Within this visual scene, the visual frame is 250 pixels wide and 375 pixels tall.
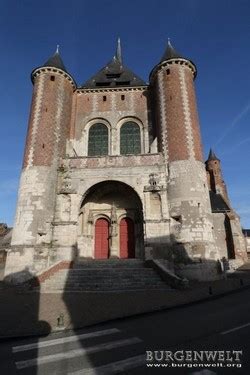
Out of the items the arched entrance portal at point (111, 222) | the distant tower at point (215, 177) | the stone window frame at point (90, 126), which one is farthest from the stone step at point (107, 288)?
the distant tower at point (215, 177)

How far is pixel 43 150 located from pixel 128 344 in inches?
526

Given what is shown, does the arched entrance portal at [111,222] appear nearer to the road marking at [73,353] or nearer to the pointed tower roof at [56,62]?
the pointed tower roof at [56,62]

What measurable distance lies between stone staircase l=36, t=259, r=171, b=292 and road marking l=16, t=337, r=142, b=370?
638cm

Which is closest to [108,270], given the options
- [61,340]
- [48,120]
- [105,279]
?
[105,279]

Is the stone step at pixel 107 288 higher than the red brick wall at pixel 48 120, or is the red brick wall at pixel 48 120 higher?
the red brick wall at pixel 48 120

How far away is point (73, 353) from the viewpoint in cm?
466

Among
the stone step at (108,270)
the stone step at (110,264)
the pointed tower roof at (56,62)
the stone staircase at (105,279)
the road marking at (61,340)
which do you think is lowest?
the road marking at (61,340)

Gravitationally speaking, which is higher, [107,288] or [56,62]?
[56,62]

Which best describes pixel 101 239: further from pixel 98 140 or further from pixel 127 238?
pixel 98 140

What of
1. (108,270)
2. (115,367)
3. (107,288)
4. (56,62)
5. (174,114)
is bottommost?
(115,367)

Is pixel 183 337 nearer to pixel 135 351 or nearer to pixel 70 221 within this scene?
pixel 135 351

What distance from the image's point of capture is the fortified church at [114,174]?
1447 centimetres

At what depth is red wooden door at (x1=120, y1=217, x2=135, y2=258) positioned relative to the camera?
55.4 ft

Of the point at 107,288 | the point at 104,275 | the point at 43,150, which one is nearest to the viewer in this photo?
the point at 107,288
